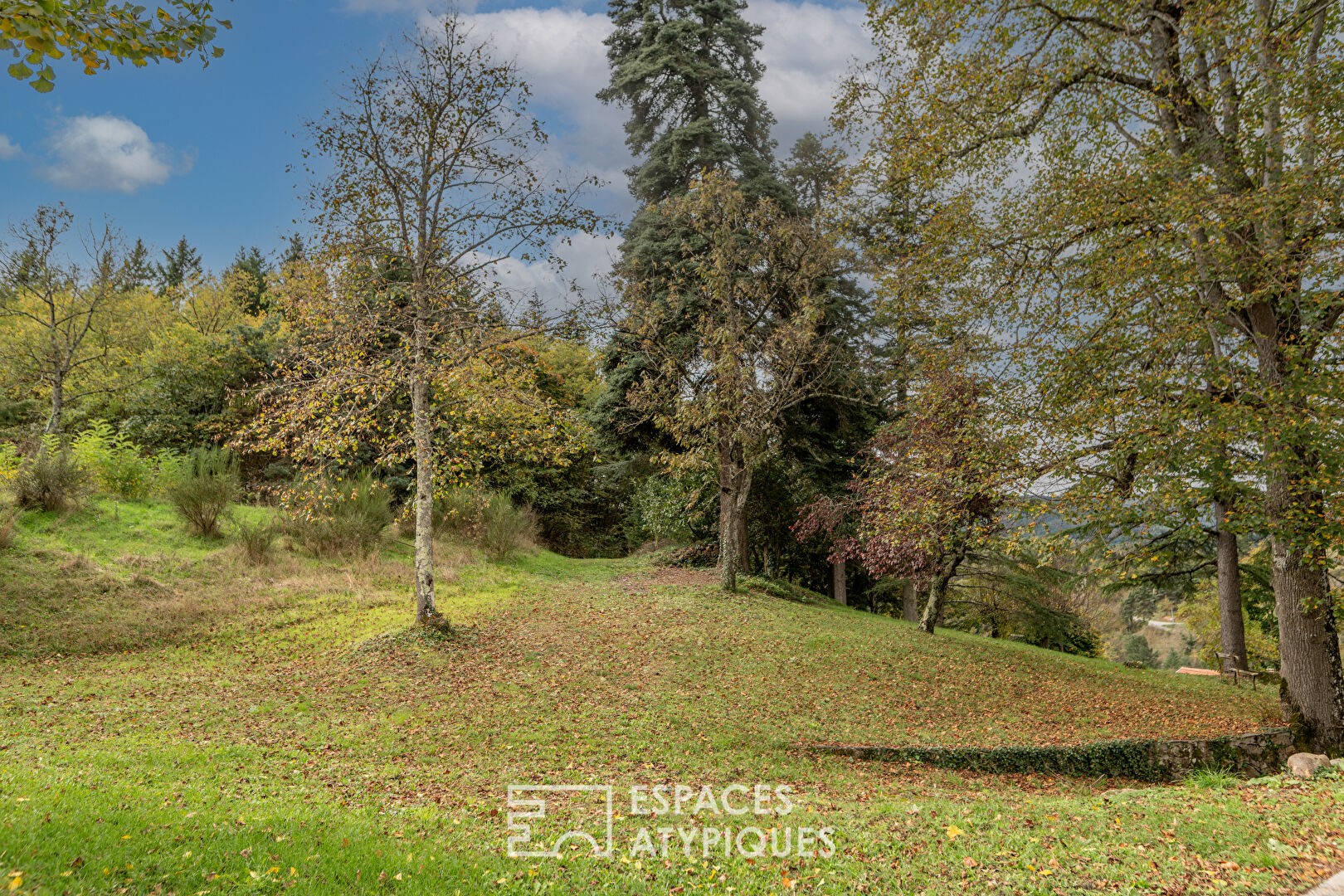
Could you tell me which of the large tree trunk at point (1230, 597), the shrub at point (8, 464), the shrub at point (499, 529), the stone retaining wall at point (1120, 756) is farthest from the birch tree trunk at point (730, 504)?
the shrub at point (8, 464)

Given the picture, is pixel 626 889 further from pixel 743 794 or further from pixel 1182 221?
pixel 1182 221

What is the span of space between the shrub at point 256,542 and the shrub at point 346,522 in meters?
0.57

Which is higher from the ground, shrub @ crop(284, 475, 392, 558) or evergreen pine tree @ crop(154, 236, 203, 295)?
evergreen pine tree @ crop(154, 236, 203, 295)

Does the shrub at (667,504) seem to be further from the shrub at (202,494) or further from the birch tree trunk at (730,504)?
the shrub at (202,494)

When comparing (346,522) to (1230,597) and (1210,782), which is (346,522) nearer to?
(1210,782)

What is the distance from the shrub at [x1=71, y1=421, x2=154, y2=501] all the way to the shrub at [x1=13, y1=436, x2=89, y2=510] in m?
0.55

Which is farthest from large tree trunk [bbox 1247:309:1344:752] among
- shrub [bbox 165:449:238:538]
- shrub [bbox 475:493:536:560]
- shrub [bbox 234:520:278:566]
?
shrub [bbox 165:449:238:538]

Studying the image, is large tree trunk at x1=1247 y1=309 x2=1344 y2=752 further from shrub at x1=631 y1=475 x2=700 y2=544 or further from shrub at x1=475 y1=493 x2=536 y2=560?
shrub at x1=475 y1=493 x2=536 y2=560

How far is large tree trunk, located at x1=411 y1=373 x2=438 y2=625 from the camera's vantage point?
33.5 feet

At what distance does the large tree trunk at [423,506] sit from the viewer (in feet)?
33.5

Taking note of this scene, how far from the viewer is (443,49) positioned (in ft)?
34.9

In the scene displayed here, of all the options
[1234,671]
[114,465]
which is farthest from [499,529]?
[1234,671]

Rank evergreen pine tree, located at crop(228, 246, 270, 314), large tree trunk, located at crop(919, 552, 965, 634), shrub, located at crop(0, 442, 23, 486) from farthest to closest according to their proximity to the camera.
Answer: evergreen pine tree, located at crop(228, 246, 270, 314), large tree trunk, located at crop(919, 552, 965, 634), shrub, located at crop(0, 442, 23, 486)

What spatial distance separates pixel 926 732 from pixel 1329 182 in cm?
738
